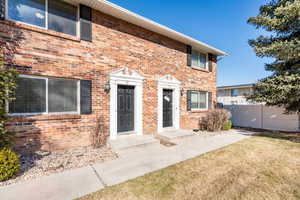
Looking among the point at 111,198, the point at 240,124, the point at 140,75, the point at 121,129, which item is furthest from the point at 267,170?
the point at 240,124

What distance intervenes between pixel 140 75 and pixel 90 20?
111 inches

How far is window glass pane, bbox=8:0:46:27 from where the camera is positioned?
423cm

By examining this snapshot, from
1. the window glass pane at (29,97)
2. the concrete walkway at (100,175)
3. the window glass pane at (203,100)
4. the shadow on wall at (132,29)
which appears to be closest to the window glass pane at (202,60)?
the window glass pane at (203,100)

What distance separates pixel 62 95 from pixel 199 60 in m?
8.06

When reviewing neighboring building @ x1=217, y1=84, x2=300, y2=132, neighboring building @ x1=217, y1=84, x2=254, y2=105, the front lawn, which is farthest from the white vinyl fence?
neighboring building @ x1=217, y1=84, x2=254, y2=105

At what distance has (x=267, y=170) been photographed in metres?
3.62

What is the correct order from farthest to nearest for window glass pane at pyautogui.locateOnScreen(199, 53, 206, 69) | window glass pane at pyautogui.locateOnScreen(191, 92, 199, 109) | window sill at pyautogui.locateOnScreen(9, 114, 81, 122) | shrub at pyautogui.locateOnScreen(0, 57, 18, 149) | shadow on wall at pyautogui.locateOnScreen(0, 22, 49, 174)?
window glass pane at pyautogui.locateOnScreen(199, 53, 206, 69) < window glass pane at pyautogui.locateOnScreen(191, 92, 199, 109) < window sill at pyautogui.locateOnScreen(9, 114, 81, 122) < shadow on wall at pyautogui.locateOnScreen(0, 22, 49, 174) < shrub at pyautogui.locateOnScreen(0, 57, 18, 149)

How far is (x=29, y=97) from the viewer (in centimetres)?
433

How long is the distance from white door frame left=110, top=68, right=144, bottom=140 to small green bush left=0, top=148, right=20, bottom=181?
290 cm

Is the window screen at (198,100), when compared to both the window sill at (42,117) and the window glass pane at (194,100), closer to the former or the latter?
the window glass pane at (194,100)

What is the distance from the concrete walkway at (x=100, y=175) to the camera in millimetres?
2592

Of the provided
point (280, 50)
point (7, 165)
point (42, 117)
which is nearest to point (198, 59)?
point (280, 50)

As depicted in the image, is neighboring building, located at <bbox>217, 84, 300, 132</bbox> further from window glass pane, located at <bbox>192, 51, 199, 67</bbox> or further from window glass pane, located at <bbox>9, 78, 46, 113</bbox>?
window glass pane, located at <bbox>9, 78, 46, 113</bbox>

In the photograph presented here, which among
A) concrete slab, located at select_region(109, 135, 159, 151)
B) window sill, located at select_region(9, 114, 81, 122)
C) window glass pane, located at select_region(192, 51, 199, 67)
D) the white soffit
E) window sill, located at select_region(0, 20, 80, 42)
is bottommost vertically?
concrete slab, located at select_region(109, 135, 159, 151)
